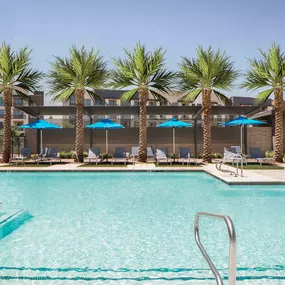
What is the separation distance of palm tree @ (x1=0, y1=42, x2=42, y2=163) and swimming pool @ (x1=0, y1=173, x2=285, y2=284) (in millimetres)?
9961

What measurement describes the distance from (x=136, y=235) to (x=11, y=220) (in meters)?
2.82

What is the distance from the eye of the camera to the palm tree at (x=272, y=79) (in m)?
18.0

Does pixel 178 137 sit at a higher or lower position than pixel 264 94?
lower

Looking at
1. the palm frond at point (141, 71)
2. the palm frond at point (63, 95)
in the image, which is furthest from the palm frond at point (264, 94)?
the palm frond at point (63, 95)

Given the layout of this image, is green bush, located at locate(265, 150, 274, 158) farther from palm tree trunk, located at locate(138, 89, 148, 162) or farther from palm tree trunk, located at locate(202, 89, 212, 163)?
palm tree trunk, located at locate(138, 89, 148, 162)

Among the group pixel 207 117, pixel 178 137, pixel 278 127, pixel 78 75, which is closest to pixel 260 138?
pixel 278 127

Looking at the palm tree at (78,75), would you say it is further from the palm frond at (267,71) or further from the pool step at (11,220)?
the pool step at (11,220)

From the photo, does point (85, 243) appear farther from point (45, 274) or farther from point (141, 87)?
point (141, 87)

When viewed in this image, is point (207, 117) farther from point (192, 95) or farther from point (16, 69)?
point (16, 69)

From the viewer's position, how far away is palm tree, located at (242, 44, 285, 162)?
1805cm

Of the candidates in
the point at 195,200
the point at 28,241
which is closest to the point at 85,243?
the point at 28,241

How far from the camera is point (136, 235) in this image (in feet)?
17.9

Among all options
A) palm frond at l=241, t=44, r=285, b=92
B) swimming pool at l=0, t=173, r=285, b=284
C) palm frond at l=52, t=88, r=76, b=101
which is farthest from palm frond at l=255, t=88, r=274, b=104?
palm frond at l=52, t=88, r=76, b=101

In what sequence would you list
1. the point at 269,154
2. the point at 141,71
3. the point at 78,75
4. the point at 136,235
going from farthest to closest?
1. the point at 269,154
2. the point at 78,75
3. the point at 141,71
4. the point at 136,235
